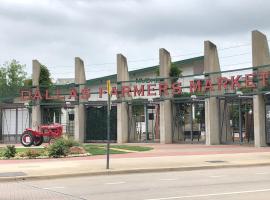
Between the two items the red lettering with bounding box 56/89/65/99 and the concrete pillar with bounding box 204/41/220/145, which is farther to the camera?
the red lettering with bounding box 56/89/65/99

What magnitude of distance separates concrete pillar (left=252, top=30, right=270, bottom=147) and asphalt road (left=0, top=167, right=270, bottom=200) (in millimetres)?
14628

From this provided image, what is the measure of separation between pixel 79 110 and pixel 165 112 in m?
8.22

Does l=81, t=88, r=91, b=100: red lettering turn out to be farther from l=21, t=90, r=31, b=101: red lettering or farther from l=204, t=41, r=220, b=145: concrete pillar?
l=204, t=41, r=220, b=145: concrete pillar

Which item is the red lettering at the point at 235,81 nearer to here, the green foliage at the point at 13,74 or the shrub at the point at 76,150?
the shrub at the point at 76,150

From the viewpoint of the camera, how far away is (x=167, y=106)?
Result: 39.4m

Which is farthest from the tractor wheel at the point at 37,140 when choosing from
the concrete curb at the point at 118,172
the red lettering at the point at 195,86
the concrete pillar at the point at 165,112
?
the concrete curb at the point at 118,172

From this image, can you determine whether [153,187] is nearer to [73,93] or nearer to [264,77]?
[264,77]

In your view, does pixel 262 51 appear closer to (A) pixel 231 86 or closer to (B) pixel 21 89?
(A) pixel 231 86

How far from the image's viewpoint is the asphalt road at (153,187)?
41.0ft

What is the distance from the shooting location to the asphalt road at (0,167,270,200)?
1250cm

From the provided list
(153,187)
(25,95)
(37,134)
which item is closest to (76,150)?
(37,134)

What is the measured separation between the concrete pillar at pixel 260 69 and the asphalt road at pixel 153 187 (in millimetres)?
14628

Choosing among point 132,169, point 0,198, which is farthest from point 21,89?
point 0,198

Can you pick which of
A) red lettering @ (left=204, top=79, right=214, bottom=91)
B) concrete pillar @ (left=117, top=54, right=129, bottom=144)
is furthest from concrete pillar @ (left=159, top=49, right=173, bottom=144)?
red lettering @ (left=204, top=79, right=214, bottom=91)
